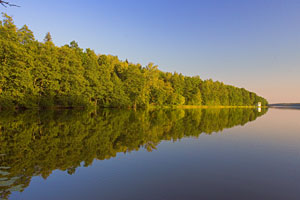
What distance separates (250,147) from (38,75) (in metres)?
49.0

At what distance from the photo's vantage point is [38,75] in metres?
46.7

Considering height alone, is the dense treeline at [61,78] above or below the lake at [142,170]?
above

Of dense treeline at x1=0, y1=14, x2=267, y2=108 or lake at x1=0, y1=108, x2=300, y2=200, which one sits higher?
dense treeline at x1=0, y1=14, x2=267, y2=108

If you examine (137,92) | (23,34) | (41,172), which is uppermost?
(23,34)

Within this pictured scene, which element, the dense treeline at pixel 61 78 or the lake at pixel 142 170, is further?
the dense treeline at pixel 61 78

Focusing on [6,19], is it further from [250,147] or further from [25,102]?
[250,147]

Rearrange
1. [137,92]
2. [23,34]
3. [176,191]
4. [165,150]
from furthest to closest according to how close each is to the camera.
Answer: [137,92]
[23,34]
[165,150]
[176,191]

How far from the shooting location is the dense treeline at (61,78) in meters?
41.6

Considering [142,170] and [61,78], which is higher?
[61,78]

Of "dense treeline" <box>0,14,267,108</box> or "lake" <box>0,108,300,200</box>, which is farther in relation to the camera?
"dense treeline" <box>0,14,267,108</box>

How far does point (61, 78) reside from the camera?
53.0m

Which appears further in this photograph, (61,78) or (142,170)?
(61,78)

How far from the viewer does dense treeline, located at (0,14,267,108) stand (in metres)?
41.6

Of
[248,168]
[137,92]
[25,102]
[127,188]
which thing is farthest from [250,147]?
[137,92]
